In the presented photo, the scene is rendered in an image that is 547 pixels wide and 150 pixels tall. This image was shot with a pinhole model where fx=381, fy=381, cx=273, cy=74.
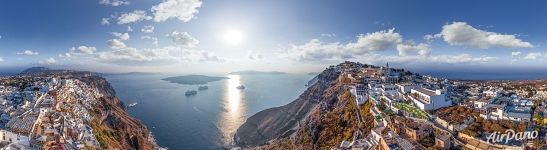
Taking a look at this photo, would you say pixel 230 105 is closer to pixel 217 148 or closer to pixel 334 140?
pixel 217 148

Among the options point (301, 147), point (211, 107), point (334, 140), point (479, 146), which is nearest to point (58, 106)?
point (301, 147)

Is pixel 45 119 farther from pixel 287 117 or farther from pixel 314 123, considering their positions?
pixel 287 117

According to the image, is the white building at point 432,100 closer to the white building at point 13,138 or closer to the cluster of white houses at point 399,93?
the cluster of white houses at point 399,93

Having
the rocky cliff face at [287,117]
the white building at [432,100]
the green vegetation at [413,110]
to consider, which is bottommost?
the rocky cliff face at [287,117]

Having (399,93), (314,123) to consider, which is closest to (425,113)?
(399,93)

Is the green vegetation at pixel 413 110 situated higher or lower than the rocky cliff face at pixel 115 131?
higher

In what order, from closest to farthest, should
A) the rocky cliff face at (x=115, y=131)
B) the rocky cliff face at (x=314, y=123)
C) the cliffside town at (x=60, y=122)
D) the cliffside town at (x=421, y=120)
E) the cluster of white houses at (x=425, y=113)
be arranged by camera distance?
the cliffside town at (x=421, y=120) < the cluster of white houses at (x=425, y=113) < the cliffside town at (x=60, y=122) < the rocky cliff face at (x=314, y=123) < the rocky cliff face at (x=115, y=131)

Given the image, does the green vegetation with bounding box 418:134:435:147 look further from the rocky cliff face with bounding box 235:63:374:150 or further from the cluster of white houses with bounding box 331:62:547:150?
the rocky cliff face with bounding box 235:63:374:150

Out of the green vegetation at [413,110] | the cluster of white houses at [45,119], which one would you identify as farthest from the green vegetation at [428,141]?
the cluster of white houses at [45,119]
